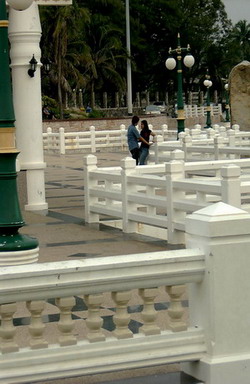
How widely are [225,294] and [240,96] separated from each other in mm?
39941

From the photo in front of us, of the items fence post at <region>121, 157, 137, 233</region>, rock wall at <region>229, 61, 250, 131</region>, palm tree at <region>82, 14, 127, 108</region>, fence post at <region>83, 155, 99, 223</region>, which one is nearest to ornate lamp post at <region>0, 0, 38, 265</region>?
fence post at <region>121, 157, 137, 233</region>

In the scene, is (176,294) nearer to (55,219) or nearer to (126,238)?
(126,238)

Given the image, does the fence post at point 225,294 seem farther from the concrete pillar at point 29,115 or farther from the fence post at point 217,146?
the fence post at point 217,146

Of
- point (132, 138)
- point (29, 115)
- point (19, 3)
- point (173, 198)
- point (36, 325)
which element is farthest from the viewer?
point (132, 138)

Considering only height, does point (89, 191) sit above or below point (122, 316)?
below

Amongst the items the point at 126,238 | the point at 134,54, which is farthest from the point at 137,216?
the point at 134,54

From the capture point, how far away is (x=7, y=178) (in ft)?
34.6

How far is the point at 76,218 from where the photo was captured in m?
18.9

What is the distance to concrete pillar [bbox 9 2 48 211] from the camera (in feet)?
64.5

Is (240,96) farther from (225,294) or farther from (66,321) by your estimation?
(66,321)

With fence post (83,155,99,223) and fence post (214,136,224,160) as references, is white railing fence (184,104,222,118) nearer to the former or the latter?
fence post (214,136,224,160)

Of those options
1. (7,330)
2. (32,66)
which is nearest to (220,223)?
(7,330)

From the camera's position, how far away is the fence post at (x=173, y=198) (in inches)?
587

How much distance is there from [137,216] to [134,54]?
83.1 metres
